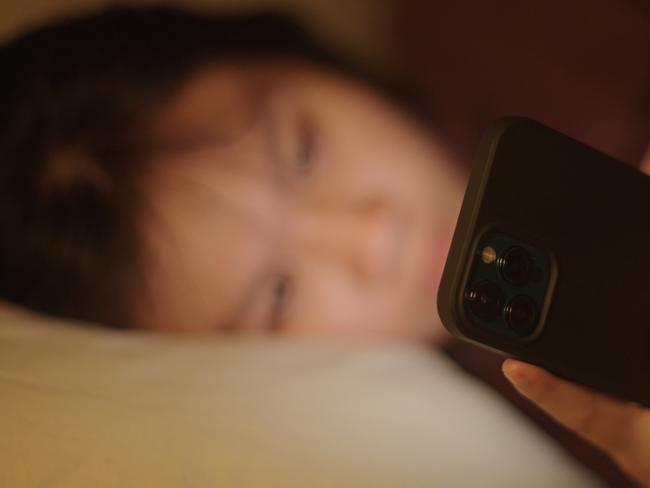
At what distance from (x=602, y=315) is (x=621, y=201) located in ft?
0.22

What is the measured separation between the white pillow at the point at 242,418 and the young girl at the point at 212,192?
58 mm

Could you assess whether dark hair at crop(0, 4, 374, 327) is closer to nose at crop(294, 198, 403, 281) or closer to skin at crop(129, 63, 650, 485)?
skin at crop(129, 63, 650, 485)

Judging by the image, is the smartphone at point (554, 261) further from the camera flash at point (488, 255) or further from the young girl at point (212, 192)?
the young girl at point (212, 192)

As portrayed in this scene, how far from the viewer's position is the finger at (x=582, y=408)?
0.31m

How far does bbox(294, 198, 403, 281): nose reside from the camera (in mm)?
611

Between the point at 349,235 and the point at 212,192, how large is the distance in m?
0.15

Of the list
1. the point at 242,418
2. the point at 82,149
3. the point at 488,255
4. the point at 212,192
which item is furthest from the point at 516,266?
the point at 82,149

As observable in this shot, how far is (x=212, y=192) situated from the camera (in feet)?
1.92

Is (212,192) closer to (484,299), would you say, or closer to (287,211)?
(287,211)

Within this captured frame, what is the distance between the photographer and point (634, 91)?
537 millimetres

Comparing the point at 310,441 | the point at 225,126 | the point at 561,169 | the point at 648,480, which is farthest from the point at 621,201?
the point at 225,126

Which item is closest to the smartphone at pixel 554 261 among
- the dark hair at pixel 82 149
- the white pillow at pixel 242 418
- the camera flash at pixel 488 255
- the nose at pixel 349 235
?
the camera flash at pixel 488 255

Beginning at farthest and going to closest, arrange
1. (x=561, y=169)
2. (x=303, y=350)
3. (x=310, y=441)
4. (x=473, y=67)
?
1. (x=473, y=67)
2. (x=303, y=350)
3. (x=310, y=441)
4. (x=561, y=169)

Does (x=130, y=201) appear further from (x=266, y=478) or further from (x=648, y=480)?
(x=648, y=480)
